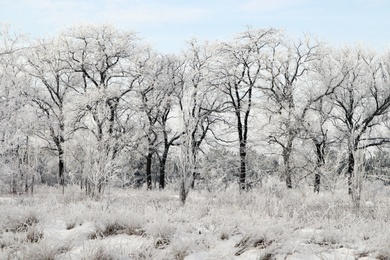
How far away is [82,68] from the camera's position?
2289 centimetres

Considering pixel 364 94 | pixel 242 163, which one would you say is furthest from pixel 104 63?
pixel 364 94

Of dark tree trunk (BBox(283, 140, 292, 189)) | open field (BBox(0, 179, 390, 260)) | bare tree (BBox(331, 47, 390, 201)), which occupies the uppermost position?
bare tree (BBox(331, 47, 390, 201))

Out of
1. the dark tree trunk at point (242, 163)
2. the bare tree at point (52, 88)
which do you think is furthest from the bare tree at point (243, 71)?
the bare tree at point (52, 88)

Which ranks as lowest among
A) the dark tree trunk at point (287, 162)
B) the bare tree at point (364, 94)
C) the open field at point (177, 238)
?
the open field at point (177, 238)

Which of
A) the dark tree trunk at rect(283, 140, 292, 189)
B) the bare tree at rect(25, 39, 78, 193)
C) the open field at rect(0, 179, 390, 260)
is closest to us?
the open field at rect(0, 179, 390, 260)

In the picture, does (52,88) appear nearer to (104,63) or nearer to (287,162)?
(104,63)

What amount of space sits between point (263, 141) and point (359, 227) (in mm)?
15292

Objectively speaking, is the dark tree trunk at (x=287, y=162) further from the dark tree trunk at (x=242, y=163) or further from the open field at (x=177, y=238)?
the open field at (x=177, y=238)

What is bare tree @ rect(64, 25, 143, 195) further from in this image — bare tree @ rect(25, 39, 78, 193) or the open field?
the open field

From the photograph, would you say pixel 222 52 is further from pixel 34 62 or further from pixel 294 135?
pixel 34 62

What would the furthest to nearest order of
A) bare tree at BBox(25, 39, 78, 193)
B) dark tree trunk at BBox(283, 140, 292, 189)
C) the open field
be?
bare tree at BBox(25, 39, 78, 193) → dark tree trunk at BBox(283, 140, 292, 189) → the open field

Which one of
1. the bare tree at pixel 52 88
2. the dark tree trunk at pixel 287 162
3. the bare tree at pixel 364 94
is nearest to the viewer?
the dark tree trunk at pixel 287 162


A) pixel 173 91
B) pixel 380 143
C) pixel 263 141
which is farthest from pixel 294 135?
pixel 173 91

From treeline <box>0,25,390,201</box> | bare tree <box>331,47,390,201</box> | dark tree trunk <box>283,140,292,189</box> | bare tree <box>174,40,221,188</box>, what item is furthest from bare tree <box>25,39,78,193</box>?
bare tree <box>331,47,390,201</box>
